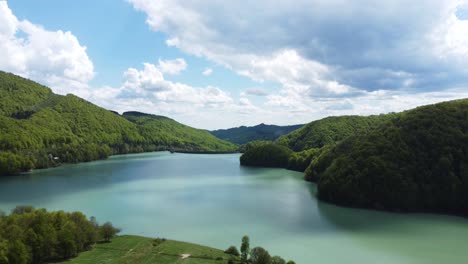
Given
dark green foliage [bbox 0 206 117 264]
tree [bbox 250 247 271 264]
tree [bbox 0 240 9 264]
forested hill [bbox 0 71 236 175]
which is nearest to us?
tree [bbox 0 240 9 264]

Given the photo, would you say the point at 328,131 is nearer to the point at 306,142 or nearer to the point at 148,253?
the point at 306,142

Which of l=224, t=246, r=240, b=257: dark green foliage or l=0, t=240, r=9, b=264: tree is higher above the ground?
l=0, t=240, r=9, b=264: tree

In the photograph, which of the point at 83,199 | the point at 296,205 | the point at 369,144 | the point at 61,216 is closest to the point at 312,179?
the point at 369,144

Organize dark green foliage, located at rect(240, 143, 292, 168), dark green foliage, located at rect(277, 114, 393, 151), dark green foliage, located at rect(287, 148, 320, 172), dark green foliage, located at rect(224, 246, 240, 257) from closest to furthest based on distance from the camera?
dark green foliage, located at rect(224, 246, 240, 257) < dark green foliage, located at rect(287, 148, 320, 172) < dark green foliage, located at rect(240, 143, 292, 168) < dark green foliage, located at rect(277, 114, 393, 151)

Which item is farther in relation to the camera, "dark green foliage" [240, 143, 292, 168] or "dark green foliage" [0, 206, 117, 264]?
"dark green foliage" [240, 143, 292, 168]

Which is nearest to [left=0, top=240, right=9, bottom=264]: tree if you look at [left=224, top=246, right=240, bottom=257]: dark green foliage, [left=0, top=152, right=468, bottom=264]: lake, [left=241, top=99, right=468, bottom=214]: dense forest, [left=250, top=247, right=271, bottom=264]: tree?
[left=0, top=152, right=468, bottom=264]: lake

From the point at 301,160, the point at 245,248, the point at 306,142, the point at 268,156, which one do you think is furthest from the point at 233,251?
the point at 306,142

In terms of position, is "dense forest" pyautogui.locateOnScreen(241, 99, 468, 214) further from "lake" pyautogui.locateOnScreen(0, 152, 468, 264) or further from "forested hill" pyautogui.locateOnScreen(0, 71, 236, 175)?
"forested hill" pyautogui.locateOnScreen(0, 71, 236, 175)
